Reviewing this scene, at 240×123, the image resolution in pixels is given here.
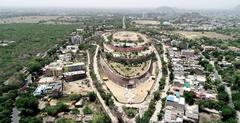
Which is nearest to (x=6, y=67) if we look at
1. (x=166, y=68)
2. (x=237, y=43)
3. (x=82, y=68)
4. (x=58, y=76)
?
(x=58, y=76)

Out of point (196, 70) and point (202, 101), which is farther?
point (196, 70)

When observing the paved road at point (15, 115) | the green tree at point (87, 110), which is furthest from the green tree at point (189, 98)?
the paved road at point (15, 115)

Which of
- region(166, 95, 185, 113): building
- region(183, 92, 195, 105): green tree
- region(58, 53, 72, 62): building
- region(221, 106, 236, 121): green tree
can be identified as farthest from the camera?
region(58, 53, 72, 62): building

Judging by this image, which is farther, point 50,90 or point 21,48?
point 21,48

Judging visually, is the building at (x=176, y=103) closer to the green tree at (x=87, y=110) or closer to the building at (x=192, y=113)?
the building at (x=192, y=113)

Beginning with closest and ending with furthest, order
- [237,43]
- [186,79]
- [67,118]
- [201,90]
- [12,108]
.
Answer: [67,118] → [12,108] → [201,90] → [186,79] → [237,43]

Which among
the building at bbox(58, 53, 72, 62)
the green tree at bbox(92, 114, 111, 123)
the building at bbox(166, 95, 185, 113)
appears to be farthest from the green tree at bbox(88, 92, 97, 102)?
the building at bbox(58, 53, 72, 62)

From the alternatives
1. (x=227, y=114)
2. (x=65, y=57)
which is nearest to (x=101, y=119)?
(x=227, y=114)

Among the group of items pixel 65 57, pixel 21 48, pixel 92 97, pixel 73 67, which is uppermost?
pixel 21 48

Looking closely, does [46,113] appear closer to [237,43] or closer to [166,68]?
[166,68]

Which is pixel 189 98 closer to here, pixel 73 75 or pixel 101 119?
pixel 101 119

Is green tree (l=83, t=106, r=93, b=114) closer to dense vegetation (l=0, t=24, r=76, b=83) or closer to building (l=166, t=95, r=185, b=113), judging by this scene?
building (l=166, t=95, r=185, b=113)
